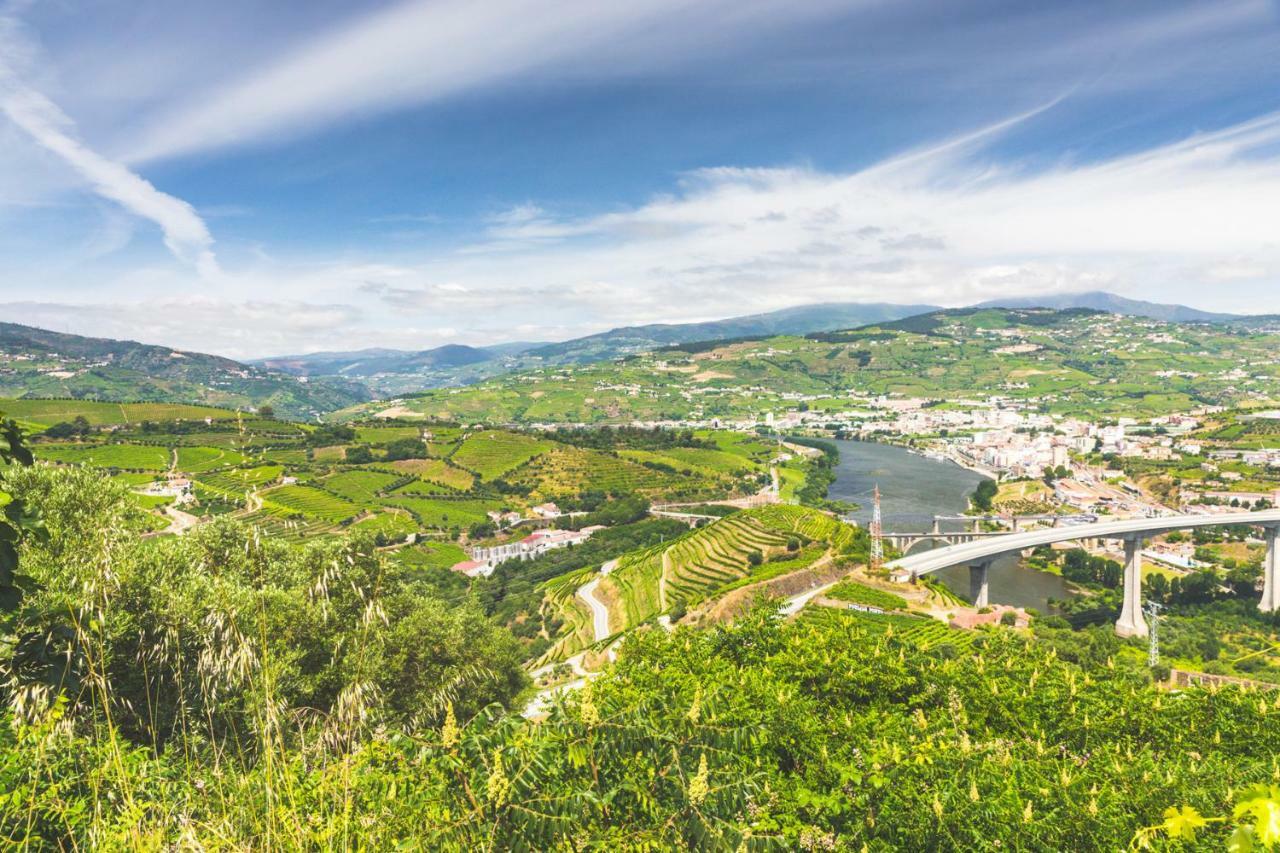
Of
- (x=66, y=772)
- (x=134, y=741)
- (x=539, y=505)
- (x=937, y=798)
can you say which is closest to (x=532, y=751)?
(x=937, y=798)

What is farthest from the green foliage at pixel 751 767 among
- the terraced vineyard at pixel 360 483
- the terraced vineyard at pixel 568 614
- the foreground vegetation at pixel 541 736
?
the terraced vineyard at pixel 360 483

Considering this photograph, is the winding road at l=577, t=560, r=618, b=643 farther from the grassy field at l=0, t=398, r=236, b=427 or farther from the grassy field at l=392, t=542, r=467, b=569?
the grassy field at l=0, t=398, r=236, b=427

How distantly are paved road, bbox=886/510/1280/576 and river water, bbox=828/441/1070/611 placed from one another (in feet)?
15.1

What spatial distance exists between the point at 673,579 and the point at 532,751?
132ft

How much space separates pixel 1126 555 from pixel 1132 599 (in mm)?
5079

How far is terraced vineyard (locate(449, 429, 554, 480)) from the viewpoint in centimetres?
8712

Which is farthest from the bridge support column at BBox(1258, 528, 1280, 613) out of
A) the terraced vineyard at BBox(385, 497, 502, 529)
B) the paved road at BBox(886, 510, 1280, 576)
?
the terraced vineyard at BBox(385, 497, 502, 529)

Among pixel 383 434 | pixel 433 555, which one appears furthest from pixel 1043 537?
pixel 383 434

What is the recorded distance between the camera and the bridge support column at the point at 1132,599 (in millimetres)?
41197

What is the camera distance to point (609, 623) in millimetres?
38844

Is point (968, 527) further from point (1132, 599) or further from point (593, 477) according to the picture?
point (593, 477)

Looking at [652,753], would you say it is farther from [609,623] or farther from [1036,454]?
[1036,454]

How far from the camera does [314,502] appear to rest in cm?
5875

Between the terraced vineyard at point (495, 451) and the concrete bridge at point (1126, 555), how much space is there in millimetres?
59394
